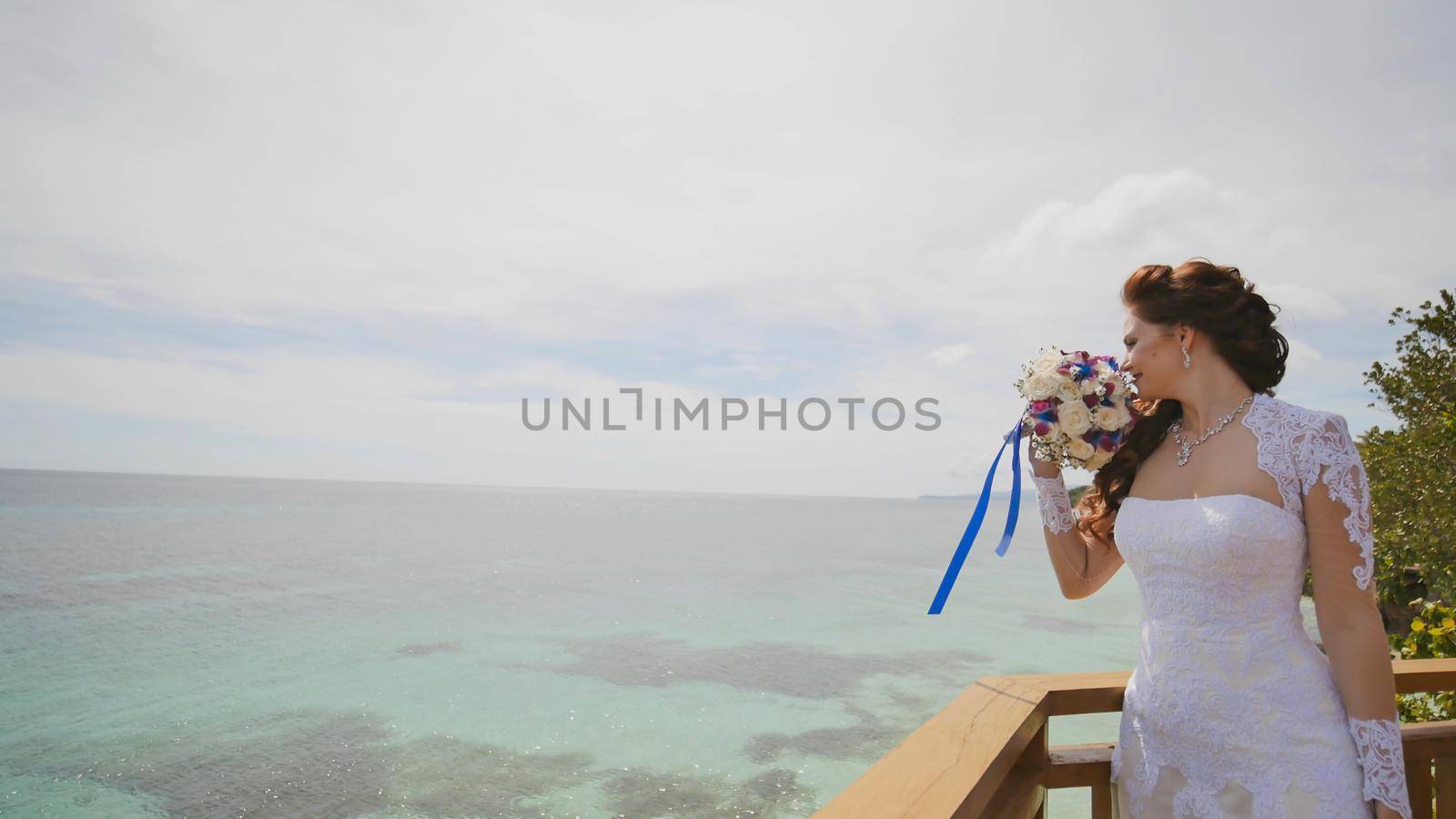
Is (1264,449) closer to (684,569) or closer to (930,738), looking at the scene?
(930,738)

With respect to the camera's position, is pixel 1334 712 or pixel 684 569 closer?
pixel 1334 712

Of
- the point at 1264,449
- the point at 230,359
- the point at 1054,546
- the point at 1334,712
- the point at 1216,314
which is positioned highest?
the point at 230,359

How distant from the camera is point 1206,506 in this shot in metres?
1.90

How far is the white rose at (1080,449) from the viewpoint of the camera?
2.08m

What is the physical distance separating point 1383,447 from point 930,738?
10.8 m

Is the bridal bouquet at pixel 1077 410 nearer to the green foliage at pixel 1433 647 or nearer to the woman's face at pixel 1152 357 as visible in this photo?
the woman's face at pixel 1152 357

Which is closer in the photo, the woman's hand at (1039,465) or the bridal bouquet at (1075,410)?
the bridal bouquet at (1075,410)

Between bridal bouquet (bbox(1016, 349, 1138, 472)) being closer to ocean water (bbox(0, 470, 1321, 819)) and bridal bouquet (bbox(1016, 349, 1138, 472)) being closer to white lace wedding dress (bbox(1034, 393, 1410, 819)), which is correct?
white lace wedding dress (bbox(1034, 393, 1410, 819))

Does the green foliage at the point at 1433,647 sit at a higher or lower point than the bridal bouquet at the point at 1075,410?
lower

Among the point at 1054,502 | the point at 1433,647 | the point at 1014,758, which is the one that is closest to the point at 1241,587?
the point at 1054,502

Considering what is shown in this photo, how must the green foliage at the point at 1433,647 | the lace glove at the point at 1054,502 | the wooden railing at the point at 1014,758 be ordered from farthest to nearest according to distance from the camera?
the green foliage at the point at 1433,647
the lace glove at the point at 1054,502
the wooden railing at the point at 1014,758

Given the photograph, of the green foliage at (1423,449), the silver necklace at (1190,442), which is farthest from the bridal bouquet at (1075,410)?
the green foliage at (1423,449)

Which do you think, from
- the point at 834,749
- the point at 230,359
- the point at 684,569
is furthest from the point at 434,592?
the point at 230,359

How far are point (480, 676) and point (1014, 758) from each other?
1997 cm
